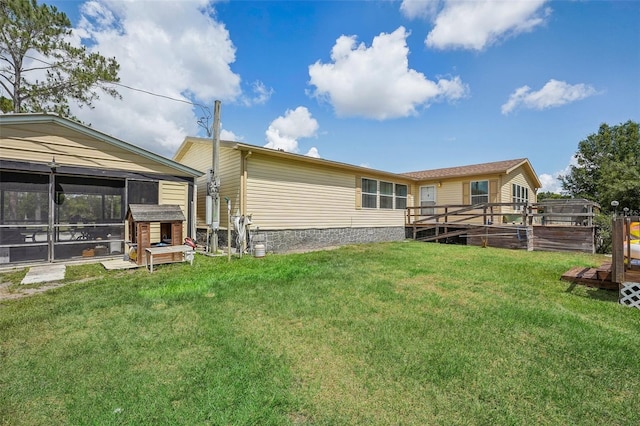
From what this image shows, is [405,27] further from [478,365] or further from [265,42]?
[478,365]

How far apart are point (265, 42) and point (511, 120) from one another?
42.5 ft

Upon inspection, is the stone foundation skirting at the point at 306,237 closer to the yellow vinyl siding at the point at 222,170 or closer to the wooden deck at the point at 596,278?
the yellow vinyl siding at the point at 222,170

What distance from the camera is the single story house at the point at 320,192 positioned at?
9.06m

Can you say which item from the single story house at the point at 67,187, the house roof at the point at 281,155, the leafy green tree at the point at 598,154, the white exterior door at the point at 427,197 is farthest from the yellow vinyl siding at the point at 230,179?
the leafy green tree at the point at 598,154

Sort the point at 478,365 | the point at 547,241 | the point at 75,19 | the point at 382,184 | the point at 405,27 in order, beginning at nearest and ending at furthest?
the point at 478,365 → the point at 547,241 → the point at 405,27 → the point at 75,19 → the point at 382,184

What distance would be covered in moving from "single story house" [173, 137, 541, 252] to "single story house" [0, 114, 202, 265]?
2.18 m

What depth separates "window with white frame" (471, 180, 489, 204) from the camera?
559 inches

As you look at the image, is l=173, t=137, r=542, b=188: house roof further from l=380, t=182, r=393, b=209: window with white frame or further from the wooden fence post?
the wooden fence post

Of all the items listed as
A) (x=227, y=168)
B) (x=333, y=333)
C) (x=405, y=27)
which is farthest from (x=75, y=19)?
(x=333, y=333)

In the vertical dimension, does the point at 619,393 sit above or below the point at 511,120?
below

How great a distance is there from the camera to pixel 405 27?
1088cm

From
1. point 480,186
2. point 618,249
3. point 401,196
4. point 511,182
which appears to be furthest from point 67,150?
point 511,182

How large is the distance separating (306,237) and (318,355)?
7741 millimetres

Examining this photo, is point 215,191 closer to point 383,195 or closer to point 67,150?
point 67,150
